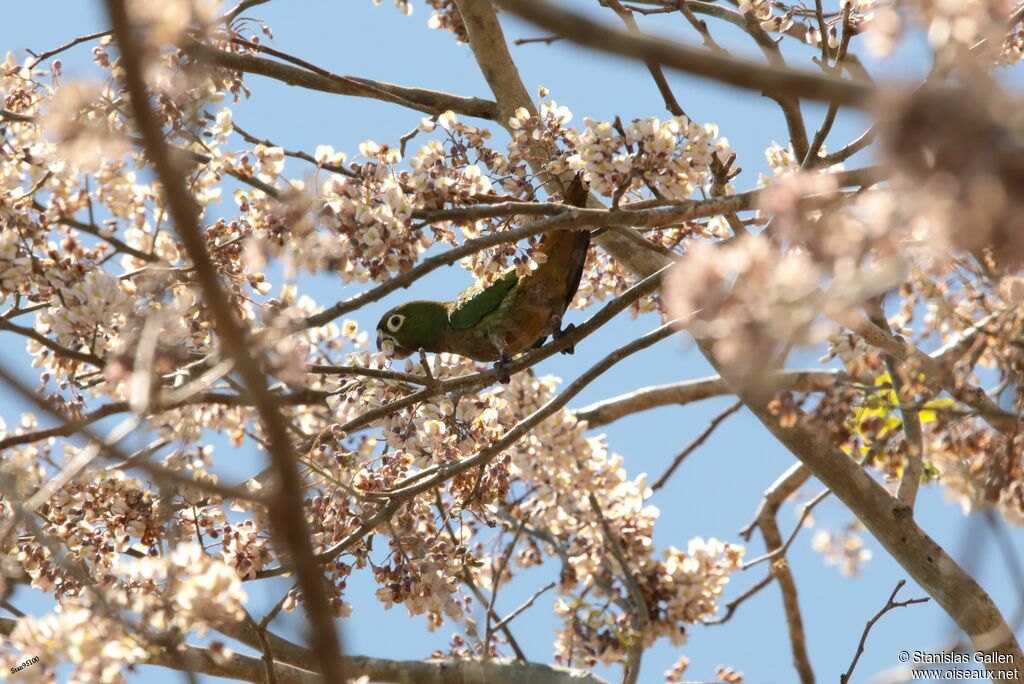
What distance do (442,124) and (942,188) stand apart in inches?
109

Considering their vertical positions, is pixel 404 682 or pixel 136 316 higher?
pixel 136 316

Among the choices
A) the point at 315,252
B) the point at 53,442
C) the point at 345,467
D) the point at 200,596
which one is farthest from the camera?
the point at 53,442

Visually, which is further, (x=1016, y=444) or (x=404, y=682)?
(x=404, y=682)

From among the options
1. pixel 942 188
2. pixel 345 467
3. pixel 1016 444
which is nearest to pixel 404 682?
pixel 345 467

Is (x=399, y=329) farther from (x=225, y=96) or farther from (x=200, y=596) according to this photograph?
(x=200, y=596)

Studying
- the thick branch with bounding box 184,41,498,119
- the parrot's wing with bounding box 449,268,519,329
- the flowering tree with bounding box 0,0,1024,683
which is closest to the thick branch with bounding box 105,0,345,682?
the flowering tree with bounding box 0,0,1024,683

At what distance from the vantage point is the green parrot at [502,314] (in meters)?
5.03

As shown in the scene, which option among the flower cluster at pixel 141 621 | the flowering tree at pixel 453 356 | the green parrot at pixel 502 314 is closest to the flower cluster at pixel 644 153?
the flowering tree at pixel 453 356

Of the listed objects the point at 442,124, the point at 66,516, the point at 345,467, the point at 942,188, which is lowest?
the point at 942,188

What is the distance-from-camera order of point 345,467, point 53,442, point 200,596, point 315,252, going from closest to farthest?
1. point 200,596
2. point 315,252
3. point 345,467
4. point 53,442

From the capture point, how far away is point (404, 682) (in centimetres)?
499

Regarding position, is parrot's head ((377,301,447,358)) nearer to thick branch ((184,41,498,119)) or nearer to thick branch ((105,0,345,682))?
thick branch ((184,41,498,119))

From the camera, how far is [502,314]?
554 cm

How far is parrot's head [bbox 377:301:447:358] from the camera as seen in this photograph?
19.3 feet
